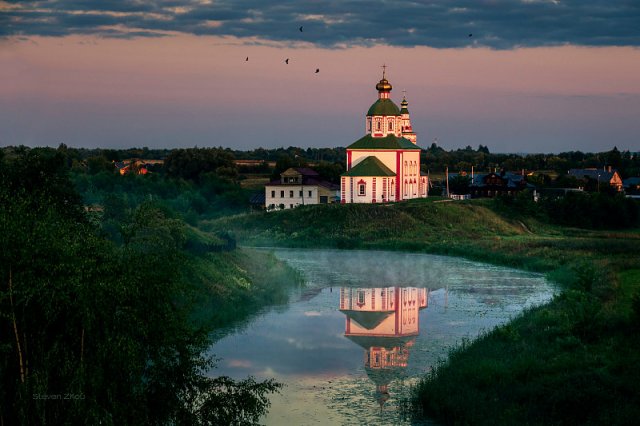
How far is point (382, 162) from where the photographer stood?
76.8 m

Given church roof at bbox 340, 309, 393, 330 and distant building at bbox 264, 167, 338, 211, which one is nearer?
church roof at bbox 340, 309, 393, 330

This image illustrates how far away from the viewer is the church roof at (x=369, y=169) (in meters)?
74.6

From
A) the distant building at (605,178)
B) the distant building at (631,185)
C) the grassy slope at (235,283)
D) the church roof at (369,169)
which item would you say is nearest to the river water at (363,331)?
Result: the grassy slope at (235,283)

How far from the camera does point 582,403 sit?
19281 millimetres

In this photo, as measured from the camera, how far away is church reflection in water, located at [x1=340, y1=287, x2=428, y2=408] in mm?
25828

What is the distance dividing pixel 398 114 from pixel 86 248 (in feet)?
208

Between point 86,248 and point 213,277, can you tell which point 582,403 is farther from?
point 213,277

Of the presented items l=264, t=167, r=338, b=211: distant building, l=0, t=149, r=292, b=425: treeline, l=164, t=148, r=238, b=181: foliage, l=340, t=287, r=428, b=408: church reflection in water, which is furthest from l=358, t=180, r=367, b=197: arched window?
l=0, t=149, r=292, b=425: treeline

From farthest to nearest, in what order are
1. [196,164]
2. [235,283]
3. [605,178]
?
[605,178], [196,164], [235,283]

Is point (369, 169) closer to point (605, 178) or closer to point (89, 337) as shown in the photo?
point (605, 178)

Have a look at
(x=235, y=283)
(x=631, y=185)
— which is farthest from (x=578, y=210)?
(x=235, y=283)

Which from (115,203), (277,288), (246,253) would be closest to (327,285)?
(277,288)

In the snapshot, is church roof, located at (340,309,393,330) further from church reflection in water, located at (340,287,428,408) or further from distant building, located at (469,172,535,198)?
distant building, located at (469,172,535,198)

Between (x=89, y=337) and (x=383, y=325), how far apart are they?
1821cm
